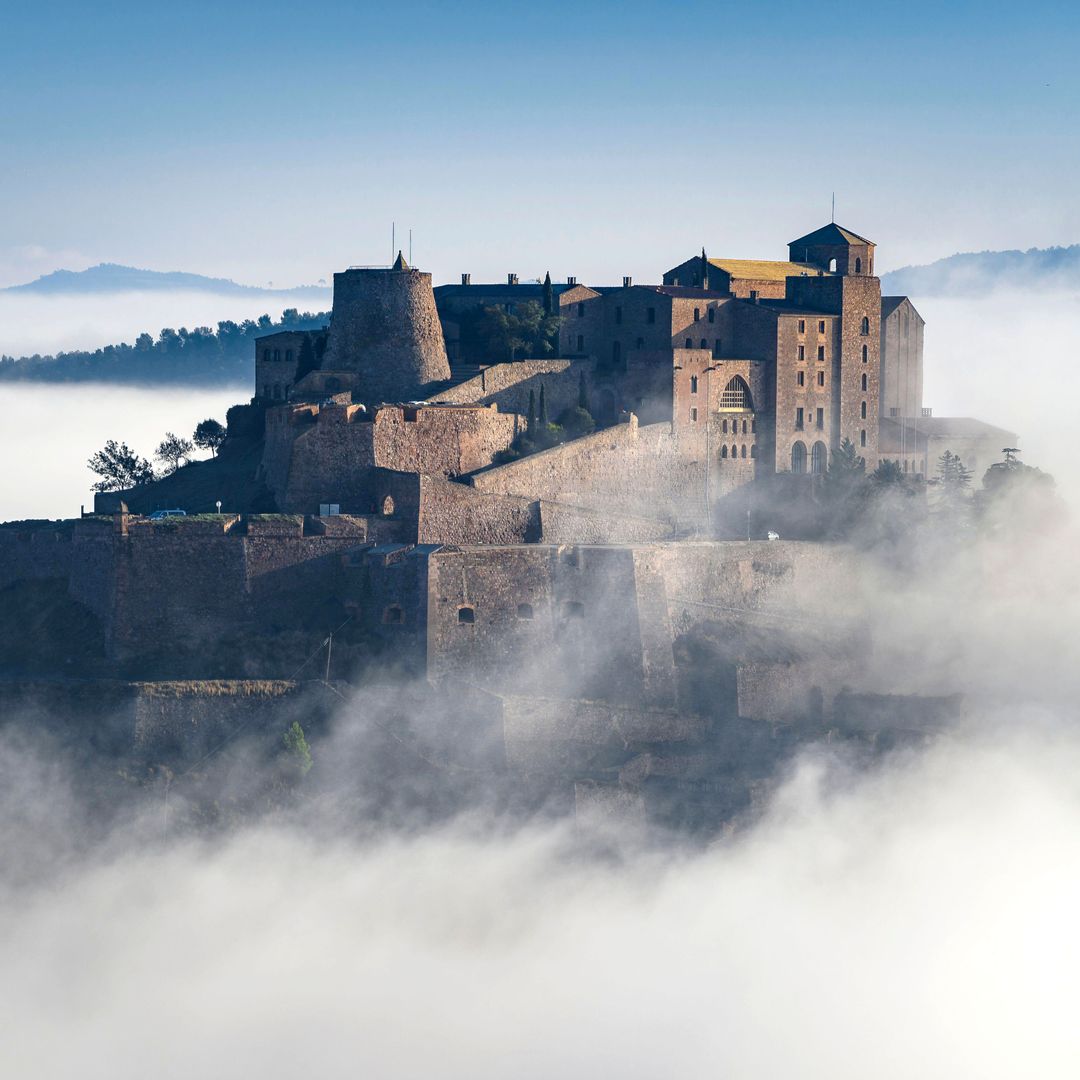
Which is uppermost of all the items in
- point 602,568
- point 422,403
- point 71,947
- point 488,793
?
point 422,403

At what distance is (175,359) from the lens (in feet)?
532

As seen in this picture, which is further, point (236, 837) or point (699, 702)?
point (699, 702)

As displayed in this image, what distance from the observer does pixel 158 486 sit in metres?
70.9

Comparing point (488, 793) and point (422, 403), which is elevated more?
point (422, 403)

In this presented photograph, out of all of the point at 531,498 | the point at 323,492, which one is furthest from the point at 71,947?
the point at 531,498

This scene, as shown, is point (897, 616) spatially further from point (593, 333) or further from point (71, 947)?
point (71, 947)

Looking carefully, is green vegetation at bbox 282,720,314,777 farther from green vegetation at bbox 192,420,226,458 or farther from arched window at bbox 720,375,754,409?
arched window at bbox 720,375,754,409

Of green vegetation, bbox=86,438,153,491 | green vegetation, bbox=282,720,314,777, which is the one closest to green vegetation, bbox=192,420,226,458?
green vegetation, bbox=86,438,153,491

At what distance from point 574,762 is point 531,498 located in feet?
31.2

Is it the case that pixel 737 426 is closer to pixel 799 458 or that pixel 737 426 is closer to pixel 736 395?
pixel 736 395

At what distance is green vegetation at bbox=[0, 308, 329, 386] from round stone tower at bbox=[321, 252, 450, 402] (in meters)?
82.9

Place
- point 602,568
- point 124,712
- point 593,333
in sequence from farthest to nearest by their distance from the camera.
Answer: point 593,333, point 602,568, point 124,712

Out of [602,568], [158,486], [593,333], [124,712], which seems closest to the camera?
[124,712]

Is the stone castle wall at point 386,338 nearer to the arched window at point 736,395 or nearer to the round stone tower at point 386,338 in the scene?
the round stone tower at point 386,338
